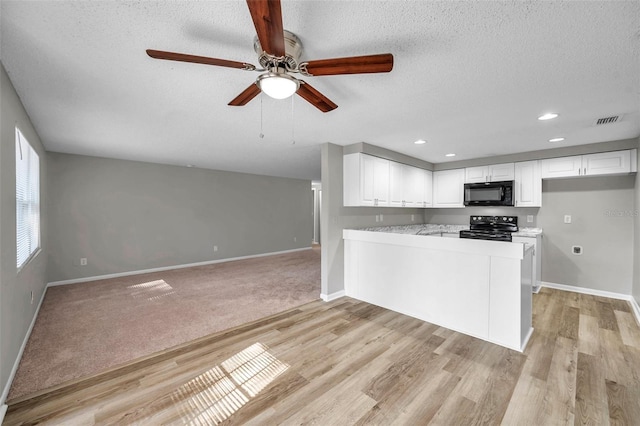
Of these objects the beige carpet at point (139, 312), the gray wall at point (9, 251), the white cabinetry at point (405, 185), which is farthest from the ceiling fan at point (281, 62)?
the white cabinetry at point (405, 185)

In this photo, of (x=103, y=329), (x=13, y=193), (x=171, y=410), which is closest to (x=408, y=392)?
(x=171, y=410)

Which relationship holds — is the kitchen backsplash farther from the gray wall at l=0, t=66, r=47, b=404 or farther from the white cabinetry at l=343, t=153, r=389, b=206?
the gray wall at l=0, t=66, r=47, b=404

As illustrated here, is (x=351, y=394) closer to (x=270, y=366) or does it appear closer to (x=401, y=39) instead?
(x=270, y=366)

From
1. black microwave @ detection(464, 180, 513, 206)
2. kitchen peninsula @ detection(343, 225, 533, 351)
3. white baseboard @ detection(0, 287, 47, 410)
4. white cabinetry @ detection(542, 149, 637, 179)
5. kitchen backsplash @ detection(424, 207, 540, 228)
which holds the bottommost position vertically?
white baseboard @ detection(0, 287, 47, 410)

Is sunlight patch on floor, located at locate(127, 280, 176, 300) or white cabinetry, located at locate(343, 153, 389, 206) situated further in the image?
sunlight patch on floor, located at locate(127, 280, 176, 300)

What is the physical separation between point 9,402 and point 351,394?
91.3 inches

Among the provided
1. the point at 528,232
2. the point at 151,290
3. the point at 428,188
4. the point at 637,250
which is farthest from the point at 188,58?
the point at 637,250

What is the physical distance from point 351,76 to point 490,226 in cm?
421

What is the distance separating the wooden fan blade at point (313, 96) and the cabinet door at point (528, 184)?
405cm

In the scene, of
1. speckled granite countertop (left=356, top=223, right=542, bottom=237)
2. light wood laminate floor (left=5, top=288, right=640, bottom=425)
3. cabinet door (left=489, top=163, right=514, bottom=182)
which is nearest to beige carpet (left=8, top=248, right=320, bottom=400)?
light wood laminate floor (left=5, top=288, right=640, bottom=425)

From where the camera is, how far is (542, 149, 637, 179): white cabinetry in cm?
348

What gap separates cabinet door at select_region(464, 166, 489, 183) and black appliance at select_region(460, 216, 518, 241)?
28.3 inches

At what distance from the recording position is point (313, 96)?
1.69 metres

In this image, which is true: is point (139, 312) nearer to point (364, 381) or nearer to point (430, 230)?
point (364, 381)
